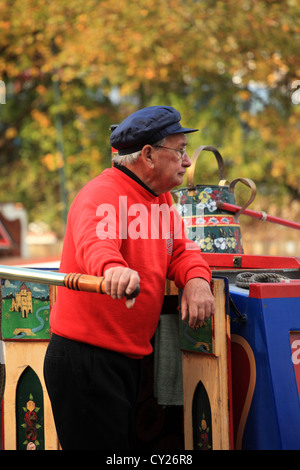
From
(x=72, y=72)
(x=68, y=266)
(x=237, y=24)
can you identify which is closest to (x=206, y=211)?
(x=68, y=266)

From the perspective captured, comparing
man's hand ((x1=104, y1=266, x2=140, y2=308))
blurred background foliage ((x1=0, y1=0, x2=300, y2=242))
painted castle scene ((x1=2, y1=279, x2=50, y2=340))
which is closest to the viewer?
man's hand ((x1=104, y1=266, x2=140, y2=308))

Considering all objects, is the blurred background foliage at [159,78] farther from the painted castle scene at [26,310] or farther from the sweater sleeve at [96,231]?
the sweater sleeve at [96,231]

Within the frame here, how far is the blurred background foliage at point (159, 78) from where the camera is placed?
9.10m

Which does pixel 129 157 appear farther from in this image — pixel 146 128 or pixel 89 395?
pixel 89 395

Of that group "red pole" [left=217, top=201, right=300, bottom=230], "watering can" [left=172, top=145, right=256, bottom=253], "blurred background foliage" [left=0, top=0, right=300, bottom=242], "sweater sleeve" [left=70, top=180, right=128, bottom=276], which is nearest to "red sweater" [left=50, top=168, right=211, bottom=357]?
"sweater sleeve" [left=70, top=180, right=128, bottom=276]

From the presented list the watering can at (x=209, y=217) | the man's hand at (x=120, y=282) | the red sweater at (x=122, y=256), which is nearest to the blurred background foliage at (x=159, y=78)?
the watering can at (x=209, y=217)

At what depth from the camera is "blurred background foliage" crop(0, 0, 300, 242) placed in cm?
910

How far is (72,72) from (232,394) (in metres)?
8.93

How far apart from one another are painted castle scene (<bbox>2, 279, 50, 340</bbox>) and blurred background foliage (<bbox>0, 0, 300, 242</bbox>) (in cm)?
736

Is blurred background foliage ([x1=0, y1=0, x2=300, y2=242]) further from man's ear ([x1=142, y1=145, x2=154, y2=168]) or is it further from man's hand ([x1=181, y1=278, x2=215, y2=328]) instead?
man's hand ([x1=181, y1=278, x2=215, y2=328])

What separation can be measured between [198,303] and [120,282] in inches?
16.7

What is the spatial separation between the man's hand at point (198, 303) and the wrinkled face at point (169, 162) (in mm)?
348

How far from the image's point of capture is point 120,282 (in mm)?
1462
